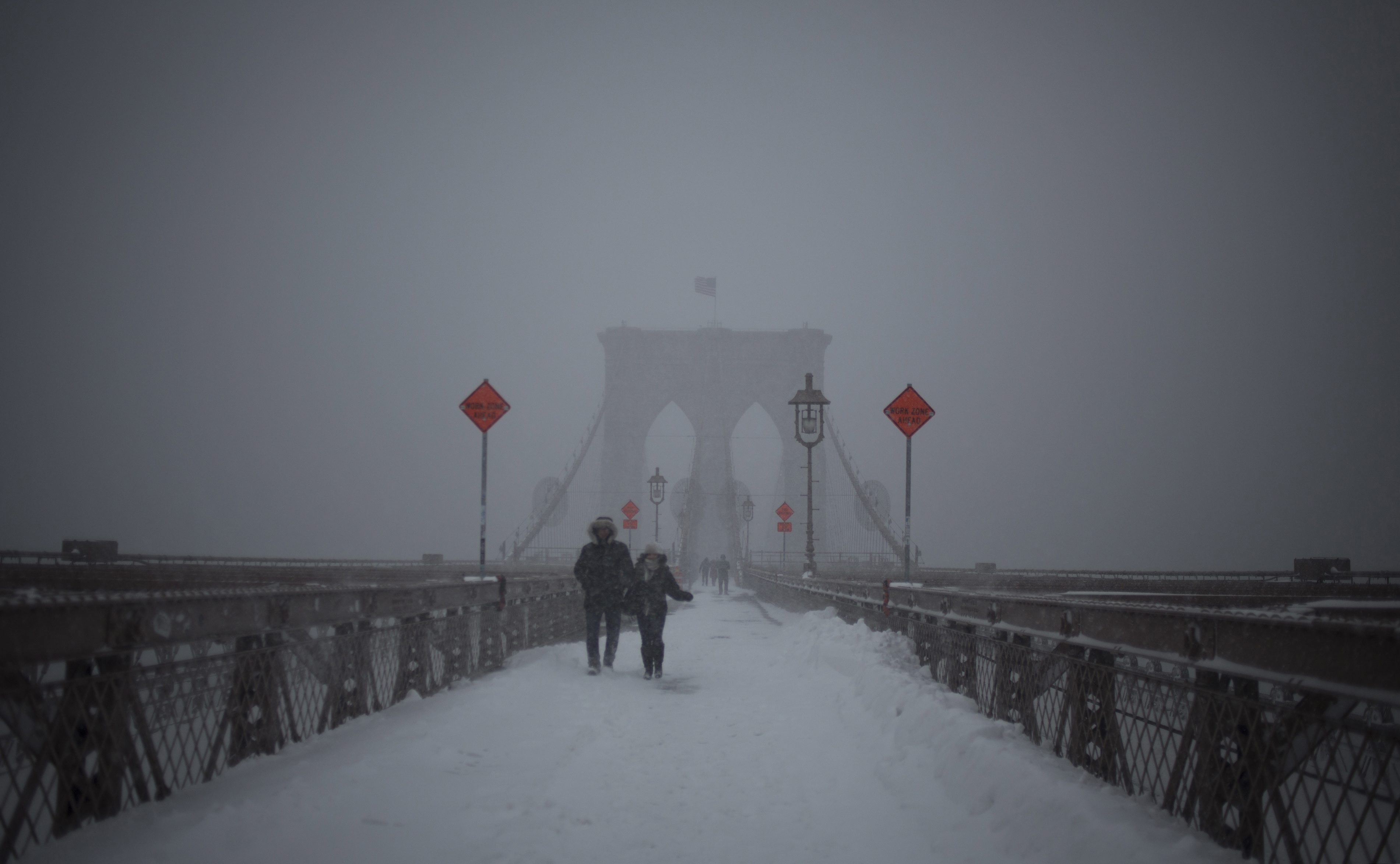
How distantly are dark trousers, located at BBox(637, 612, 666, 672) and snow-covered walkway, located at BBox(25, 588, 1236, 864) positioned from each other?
1689 millimetres

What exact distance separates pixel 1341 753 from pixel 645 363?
6789 centimetres

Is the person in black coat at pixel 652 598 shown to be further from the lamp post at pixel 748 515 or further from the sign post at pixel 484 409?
→ the lamp post at pixel 748 515

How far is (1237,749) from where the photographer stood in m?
3.02

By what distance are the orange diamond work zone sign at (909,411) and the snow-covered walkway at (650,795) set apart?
→ 6.35m

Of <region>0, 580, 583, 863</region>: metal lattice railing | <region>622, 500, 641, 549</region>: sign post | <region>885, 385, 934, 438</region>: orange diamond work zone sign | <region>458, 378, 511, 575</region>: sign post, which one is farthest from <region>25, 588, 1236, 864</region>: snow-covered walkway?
<region>622, 500, 641, 549</region>: sign post

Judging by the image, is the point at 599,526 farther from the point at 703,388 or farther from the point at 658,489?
the point at 703,388

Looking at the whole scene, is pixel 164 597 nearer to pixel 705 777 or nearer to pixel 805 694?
pixel 705 777

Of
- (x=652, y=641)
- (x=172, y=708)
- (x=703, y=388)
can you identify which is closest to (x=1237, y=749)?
(x=172, y=708)

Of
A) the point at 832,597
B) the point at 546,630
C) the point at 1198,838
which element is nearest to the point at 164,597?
the point at 1198,838

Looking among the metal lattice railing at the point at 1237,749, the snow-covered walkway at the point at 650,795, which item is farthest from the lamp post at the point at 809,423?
the metal lattice railing at the point at 1237,749

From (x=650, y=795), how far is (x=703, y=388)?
216 feet

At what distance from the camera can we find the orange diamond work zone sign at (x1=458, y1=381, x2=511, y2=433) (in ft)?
35.2

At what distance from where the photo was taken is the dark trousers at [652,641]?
28.2 feet

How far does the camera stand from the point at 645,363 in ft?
229
